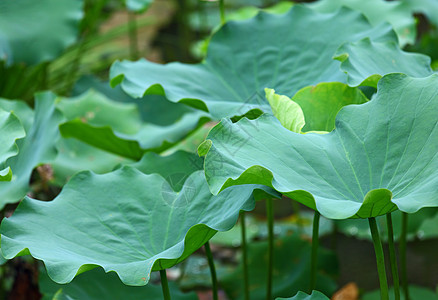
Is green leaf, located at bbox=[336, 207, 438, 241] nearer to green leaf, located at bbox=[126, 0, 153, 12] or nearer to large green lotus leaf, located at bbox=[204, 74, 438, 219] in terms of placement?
large green lotus leaf, located at bbox=[204, 74, 438, 219]

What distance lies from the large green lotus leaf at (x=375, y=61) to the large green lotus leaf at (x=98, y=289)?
0.63m

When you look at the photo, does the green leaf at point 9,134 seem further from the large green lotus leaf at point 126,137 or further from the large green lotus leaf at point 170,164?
the large green lotus leaf at point 126,137

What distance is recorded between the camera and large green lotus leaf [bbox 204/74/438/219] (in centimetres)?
81

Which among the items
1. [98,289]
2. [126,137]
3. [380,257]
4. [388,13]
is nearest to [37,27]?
[126,137]

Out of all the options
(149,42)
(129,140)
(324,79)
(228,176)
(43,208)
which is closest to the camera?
(228,176)

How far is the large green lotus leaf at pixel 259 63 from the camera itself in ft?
4.28

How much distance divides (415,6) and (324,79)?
78cm

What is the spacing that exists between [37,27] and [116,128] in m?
0.43

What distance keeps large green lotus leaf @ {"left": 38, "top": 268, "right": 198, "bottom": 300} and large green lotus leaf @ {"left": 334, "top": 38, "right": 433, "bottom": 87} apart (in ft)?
2.08

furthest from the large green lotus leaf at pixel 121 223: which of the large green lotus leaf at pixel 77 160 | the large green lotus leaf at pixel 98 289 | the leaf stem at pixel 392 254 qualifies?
the large green lotus leaf at pixel 77 160

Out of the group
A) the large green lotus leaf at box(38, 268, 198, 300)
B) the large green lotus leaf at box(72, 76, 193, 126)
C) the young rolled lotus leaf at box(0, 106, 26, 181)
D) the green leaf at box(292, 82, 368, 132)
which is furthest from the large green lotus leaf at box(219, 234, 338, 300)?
the young rolled lotus leaf at box(0, 106, 26, 181)

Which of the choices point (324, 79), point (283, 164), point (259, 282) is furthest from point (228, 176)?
point (259, 282)

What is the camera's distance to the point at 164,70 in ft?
4.50

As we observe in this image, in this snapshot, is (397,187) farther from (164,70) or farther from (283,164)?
(164,70)
